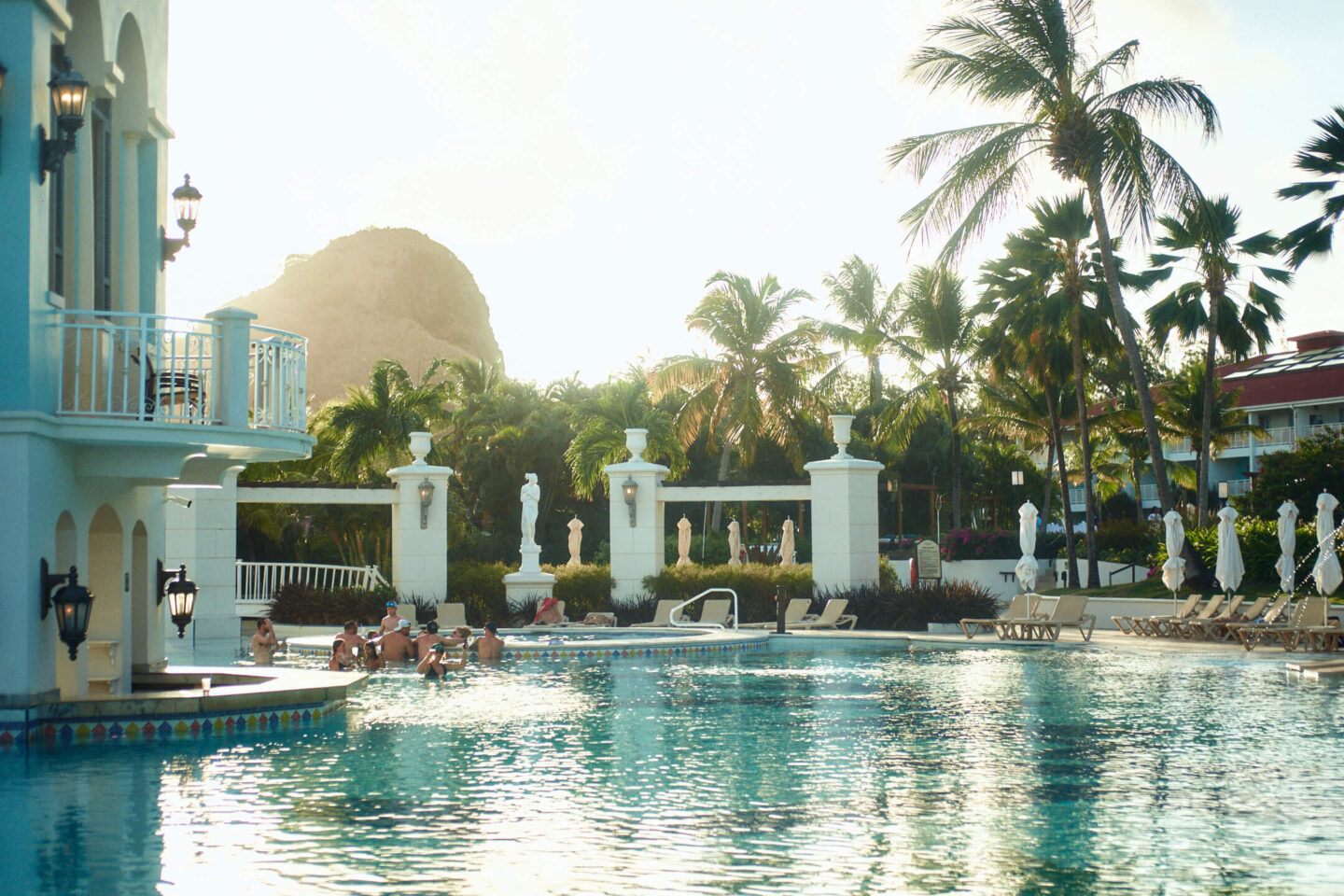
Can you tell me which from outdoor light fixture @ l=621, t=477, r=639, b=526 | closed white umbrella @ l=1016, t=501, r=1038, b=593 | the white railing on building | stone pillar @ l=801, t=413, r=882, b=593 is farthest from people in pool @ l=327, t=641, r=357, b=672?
closed white umbrella @ l=1016, t=501, r=1038, b=593

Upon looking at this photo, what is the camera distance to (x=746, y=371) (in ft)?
134

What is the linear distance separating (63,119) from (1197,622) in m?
18.9

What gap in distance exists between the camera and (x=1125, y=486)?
63750 millimetres

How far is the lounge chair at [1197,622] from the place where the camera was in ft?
72.4

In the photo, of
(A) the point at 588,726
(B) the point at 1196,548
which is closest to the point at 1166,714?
(A) the point at 588,726

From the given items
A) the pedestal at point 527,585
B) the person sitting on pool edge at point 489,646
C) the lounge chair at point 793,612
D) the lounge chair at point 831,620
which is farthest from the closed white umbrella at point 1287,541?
the pedestal at point 527,585

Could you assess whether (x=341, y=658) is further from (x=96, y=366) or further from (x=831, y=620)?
(x=831, y=620)

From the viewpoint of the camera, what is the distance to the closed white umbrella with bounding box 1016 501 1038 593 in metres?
24.8

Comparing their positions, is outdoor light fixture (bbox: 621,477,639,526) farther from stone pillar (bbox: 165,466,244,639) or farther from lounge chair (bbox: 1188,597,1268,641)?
lounge chair (bbox: 1188,597,1268,641)

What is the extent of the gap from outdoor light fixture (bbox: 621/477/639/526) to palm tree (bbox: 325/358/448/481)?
46.3 ft

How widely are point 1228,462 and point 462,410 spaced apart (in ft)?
121

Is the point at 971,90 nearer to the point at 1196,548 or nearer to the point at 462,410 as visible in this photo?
the point at 1196,548

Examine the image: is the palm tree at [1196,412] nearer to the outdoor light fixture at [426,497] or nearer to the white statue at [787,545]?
the white statue at [787,545]

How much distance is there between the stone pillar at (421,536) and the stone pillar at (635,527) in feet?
11.6
